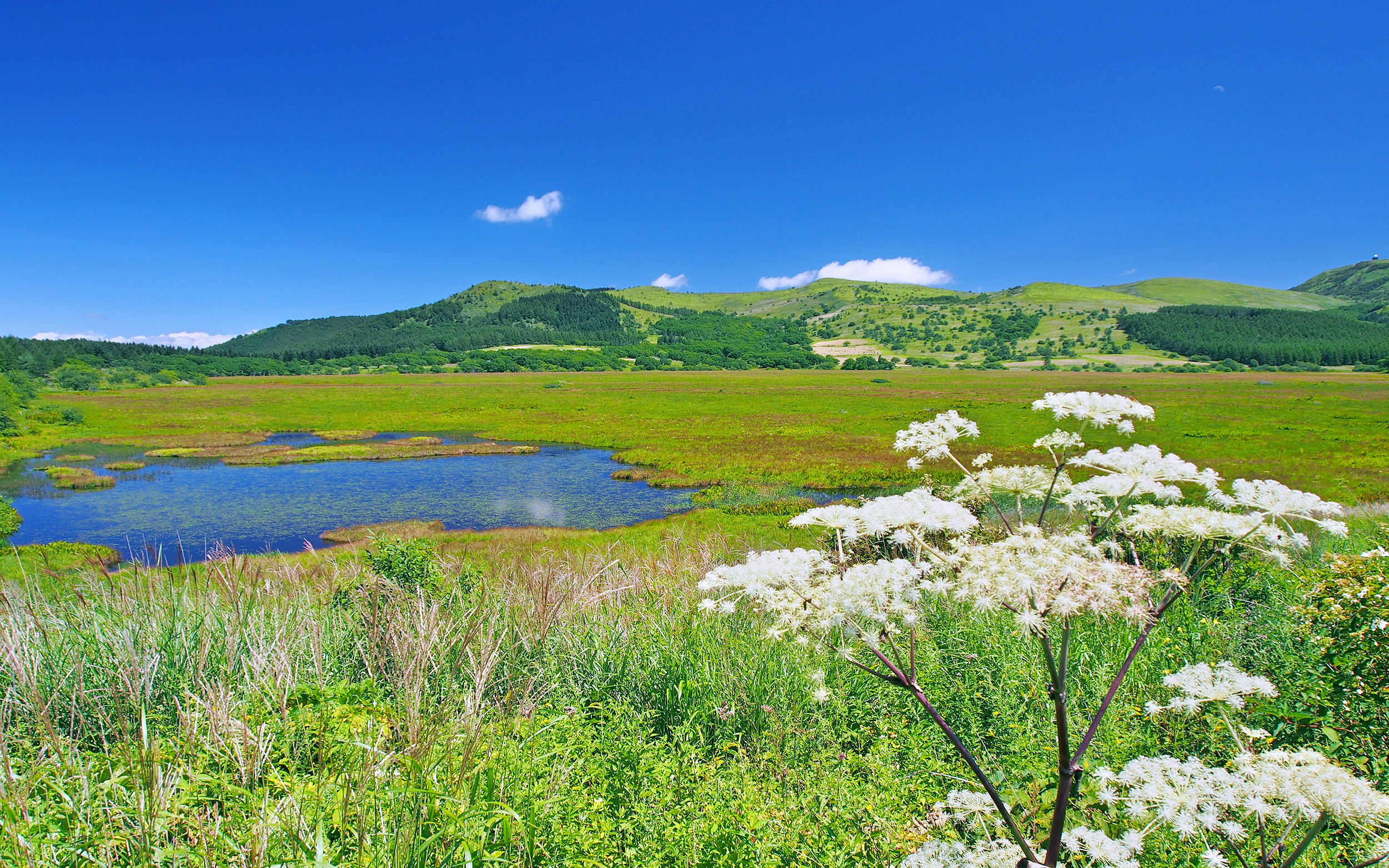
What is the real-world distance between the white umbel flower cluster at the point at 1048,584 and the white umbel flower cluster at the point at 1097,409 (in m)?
0.76

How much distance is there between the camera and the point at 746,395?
78062 millimetres

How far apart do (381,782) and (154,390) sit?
130 meters

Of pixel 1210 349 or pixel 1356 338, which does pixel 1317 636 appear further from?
pixel 1356 338

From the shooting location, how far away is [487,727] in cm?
Result: 460

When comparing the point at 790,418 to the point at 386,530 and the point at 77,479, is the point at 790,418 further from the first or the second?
the point at 77,479

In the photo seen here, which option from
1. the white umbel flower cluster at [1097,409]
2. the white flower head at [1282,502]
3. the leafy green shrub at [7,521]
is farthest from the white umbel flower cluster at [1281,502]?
the leafy green shrub at [7,521]

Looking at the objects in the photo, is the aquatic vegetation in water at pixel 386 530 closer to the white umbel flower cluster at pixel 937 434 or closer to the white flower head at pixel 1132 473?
the white umbel flower cluster at pixel 937 434

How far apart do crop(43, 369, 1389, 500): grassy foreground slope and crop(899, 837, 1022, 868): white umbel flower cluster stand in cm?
1458

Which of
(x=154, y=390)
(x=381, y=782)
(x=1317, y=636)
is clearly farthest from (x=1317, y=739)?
(x=154, y=390)

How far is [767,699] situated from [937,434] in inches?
123

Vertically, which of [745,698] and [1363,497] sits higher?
[745,698]

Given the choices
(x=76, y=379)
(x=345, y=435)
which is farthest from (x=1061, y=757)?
(x=76, y=379)

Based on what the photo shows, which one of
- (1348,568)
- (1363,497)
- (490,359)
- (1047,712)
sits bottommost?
(1363,497)

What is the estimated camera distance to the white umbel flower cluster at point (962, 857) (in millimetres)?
2119
